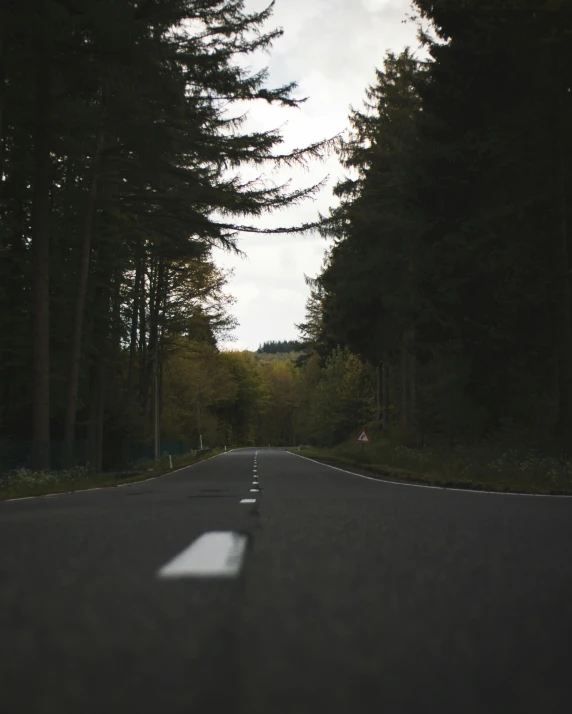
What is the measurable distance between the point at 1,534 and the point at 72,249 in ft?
76.3

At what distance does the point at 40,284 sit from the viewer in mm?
23547

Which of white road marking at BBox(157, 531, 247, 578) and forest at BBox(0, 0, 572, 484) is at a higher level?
forest at BBox(0, 0, 572, 484)

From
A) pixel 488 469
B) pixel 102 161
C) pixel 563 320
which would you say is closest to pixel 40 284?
pixel 102 161

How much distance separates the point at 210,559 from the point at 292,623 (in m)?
2.22

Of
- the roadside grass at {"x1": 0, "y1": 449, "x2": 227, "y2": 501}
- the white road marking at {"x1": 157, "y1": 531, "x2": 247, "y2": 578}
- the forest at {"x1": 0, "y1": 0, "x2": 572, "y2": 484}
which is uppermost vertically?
the forest at {"x1": 0, "y1": 0, "x2": 572, "y2": 484}

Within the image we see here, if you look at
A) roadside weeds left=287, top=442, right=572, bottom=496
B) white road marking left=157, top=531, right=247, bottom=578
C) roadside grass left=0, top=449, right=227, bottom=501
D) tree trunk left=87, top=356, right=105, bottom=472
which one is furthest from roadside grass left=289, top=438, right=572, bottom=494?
tree trunk left=87, top=356, right=105, bottom=472

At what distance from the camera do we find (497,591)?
15.6 feet

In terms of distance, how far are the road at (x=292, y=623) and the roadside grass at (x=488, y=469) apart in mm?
9637

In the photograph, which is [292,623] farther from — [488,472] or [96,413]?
[96,413]

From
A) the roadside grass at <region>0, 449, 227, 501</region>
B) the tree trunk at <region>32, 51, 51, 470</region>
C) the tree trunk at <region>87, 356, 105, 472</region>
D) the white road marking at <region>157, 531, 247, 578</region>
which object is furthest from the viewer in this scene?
the tree trunk at <region>87, 356, 105, 472</region>

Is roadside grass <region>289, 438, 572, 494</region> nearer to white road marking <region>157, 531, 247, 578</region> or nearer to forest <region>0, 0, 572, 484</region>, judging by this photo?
forest <region>0, 0, 572, 484</region>

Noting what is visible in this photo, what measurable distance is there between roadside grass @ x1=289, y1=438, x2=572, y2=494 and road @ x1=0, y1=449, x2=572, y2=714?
379 inches

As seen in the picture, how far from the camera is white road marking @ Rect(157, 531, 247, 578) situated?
539 centimetres

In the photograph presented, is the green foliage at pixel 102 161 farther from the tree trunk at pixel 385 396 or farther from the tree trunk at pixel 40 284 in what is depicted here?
the tree trunk at pixel 385 396
